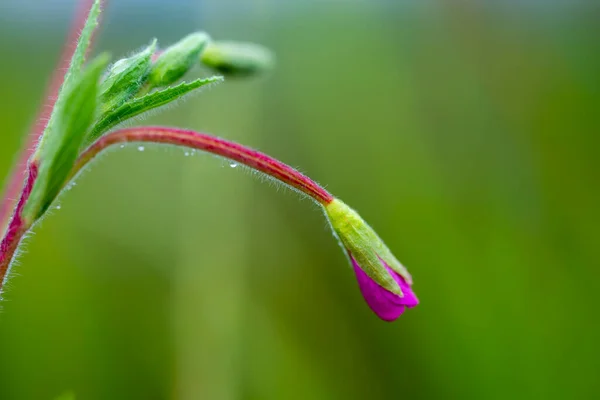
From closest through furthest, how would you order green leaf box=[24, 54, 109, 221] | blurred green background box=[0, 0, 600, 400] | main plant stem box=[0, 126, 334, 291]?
green leaf box=[24, 54, 109, 221], main plant stem box=[0, 126, 334, 291], blurred green background box=[0, 0, 600, 400]

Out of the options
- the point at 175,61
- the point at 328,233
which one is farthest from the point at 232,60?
the point at 328,233

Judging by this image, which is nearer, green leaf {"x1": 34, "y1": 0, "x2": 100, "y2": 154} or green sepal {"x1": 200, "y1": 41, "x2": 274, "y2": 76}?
green leaf {"x1": 34, "y1": 0, "x2": 100, "y2": 154}

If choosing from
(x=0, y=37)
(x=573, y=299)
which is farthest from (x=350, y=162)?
(x=0, y=37)

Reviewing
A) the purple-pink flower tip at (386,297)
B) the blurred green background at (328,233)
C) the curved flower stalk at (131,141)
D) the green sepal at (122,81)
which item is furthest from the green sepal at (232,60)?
the blurred green background at (328,233)

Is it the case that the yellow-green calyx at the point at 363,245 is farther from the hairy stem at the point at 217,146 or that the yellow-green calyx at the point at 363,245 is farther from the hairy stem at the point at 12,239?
the hairy stem at the point at 12,239

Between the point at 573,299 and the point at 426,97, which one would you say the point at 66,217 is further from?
the point at 573,299

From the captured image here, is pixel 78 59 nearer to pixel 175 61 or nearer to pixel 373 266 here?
pixel 175 61

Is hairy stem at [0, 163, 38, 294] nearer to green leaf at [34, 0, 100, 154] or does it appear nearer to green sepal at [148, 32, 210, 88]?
green leaf at [34, 0, 100, 154]

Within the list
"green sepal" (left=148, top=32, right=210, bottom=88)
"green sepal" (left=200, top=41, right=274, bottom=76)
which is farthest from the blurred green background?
"green sepal" (left=148, top=32, right=210, bottom=88)
